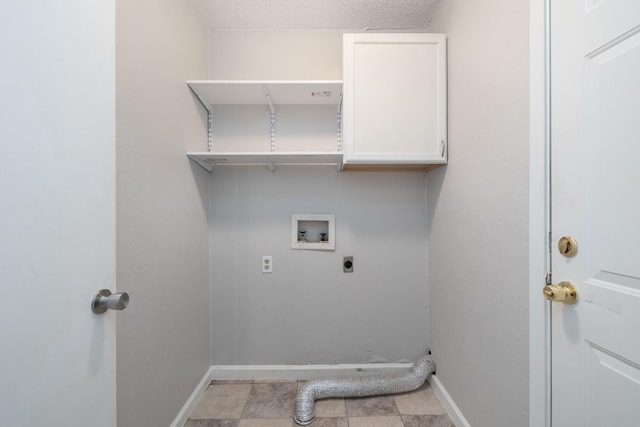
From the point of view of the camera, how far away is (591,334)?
2.40 feet

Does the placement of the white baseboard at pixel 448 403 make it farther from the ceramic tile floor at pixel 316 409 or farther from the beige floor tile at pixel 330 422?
the beige floor tile at pixel 330 422

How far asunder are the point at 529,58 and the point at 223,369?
2354 millimetres

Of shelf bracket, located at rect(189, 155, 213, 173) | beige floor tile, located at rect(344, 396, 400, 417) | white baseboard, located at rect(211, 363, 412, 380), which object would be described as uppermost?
shelf bracket, located at rect(189, 155, 213, 173)

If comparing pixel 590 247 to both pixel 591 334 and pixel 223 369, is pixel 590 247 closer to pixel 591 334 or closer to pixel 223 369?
pixel 591 334

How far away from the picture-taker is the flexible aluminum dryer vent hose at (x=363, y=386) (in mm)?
1566

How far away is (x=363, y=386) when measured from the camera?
1.60 meters

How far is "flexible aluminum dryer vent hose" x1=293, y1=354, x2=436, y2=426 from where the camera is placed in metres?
1.57

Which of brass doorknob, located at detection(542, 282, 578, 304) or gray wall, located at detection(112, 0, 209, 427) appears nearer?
brass doorknob, located at detection(542, 282, 578, 304)

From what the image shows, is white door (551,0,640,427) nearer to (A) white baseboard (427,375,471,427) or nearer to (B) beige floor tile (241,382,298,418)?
(A) white baseboard (427,375,471,427)

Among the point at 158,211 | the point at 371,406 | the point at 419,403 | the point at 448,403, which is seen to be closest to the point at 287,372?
the point at 371,406

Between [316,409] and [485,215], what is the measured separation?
1445 mm

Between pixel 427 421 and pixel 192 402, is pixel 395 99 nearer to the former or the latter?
pixel 427 421

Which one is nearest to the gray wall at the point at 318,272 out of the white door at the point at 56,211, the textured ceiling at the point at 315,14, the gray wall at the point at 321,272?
the gray wall at the point at 321,272

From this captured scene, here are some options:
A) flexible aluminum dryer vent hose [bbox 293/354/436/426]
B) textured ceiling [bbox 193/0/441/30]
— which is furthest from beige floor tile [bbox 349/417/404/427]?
textured ceiling [bbox 193/0/441/30]
